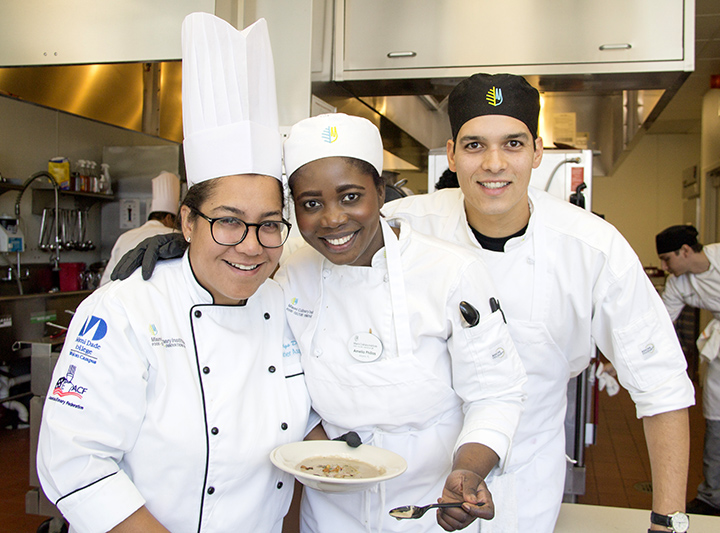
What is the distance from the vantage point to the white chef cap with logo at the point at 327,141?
4.44 feet

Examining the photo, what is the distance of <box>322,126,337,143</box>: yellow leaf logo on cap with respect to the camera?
1.36 meters

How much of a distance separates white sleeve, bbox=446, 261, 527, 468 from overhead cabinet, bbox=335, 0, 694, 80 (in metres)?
1.81

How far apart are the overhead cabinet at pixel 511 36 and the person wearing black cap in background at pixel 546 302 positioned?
130 centimetres

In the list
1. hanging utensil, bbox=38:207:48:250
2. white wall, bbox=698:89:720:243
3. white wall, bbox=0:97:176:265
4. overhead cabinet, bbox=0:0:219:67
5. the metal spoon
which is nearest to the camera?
the metal spoon

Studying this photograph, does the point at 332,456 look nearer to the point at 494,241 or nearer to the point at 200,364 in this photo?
the point at 200,364

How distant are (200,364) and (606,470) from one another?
4.20m

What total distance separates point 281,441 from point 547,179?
1899 millimetres

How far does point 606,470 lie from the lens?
4.60m

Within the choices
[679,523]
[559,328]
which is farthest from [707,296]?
[679,523]

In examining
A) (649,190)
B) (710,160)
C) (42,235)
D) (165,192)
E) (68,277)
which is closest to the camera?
(165,192)

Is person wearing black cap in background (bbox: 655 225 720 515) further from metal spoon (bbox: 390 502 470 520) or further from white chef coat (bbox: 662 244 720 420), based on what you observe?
metal spoon (bbox: 390 502 470 520)

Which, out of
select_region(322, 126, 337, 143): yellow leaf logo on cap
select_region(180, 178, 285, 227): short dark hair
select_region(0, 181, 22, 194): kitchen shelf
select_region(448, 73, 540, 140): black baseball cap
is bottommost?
select_region(180, 178, 285, 227): short dark hair

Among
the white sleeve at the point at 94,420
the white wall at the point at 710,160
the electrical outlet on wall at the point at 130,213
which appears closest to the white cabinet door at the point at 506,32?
the white sleeve at the point at 94,420

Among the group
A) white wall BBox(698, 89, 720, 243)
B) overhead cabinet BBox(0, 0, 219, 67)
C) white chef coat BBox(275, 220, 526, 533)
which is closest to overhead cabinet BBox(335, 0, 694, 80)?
overhead cabinet BBox(0, 0, 219, 67)
